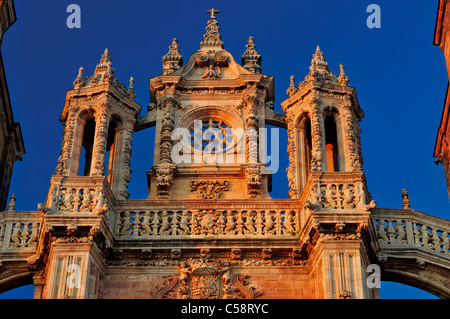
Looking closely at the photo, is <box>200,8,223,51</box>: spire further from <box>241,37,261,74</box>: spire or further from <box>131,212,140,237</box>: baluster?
<box>131,212,140,237</box>: baluster

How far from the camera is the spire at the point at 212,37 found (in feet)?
103

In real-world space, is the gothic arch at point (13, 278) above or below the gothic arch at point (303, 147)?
below

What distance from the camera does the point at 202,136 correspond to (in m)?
28.8

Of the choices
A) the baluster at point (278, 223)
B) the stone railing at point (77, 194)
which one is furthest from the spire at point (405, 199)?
the stone railing at point (77, 194)

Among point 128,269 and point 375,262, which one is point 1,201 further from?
point 375,262

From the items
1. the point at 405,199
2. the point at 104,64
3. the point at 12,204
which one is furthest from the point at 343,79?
the point at 12,204

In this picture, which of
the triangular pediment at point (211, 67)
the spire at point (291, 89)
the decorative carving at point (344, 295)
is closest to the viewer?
the decorative carving at point (344, 295)

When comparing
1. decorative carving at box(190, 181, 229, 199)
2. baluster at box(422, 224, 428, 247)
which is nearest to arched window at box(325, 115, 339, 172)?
decorative carving at box(190, 181, 229, 199)

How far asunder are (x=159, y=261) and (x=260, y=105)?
256 inches

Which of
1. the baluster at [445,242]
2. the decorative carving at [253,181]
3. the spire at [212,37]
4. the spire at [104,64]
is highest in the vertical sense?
the spire at [212,37]

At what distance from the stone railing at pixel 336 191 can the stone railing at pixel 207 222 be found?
2.99ft

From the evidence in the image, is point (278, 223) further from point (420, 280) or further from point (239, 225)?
point (420, 280)

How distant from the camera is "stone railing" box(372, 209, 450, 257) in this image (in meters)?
25.3

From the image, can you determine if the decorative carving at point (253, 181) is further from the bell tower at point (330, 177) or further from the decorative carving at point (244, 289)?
the decorative carving at point (244, 289)
